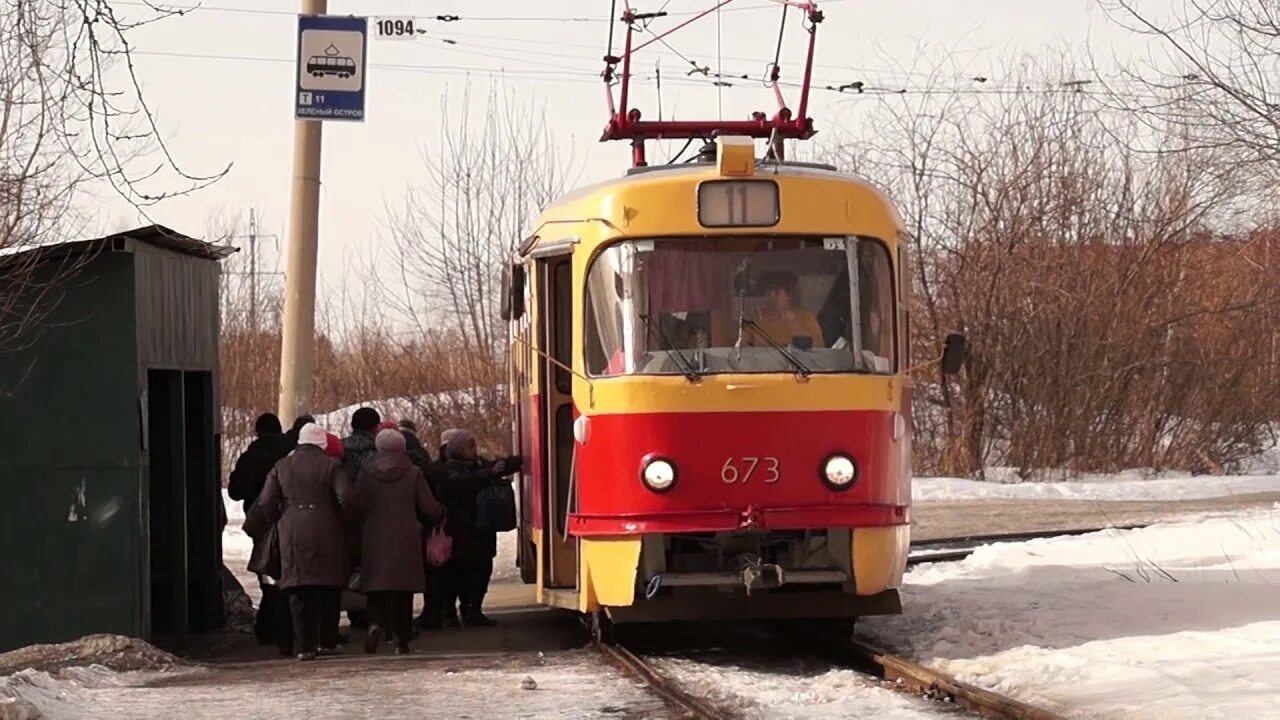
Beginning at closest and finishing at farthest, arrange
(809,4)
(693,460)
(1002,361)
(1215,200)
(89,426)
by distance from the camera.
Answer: (693,460), (89,426), (809,4), (1215,200), (1002,361)

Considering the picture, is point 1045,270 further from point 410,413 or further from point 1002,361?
point 410,413

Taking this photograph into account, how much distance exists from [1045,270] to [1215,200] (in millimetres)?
3183

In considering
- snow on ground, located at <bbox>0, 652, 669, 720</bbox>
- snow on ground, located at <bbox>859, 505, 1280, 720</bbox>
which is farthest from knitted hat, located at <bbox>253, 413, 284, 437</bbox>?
snow on ground, located at <bbox>859, 505, 1280, 720</bbox>

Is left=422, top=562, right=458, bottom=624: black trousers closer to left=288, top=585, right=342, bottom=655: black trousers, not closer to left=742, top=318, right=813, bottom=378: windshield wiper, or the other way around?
left=288, top=585, right=342, bottom=655: black trousers

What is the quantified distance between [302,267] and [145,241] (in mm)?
3426

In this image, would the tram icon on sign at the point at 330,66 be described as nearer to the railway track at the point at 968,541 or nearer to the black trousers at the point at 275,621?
the black trousers at the point at 275,621

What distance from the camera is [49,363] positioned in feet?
41.9

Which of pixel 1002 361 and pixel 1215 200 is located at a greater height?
pixel 1215 200

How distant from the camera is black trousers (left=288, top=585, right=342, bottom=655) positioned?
12422 mm

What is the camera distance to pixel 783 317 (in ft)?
36.7

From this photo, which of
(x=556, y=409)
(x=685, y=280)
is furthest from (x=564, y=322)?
(x=685, y=280)

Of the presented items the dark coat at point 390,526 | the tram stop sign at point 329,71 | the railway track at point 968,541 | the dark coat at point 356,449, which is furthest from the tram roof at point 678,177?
the railway track at point 968,541

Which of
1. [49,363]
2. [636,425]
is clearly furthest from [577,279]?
[49,363]

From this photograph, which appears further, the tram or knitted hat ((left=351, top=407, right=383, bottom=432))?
knitted hat ((left=351, top=407, right=383, bottom=432))
